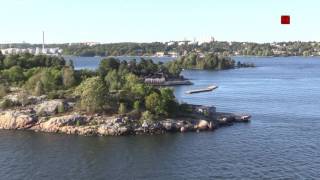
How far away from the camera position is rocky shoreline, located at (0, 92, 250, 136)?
47.3 m

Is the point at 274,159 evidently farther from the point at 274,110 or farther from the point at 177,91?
the point at 177,91

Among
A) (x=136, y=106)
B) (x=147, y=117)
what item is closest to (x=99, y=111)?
(x=136, y=106)

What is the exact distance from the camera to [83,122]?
48531 millimetres

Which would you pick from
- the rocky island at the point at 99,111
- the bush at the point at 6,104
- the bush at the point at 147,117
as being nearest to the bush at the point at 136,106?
the rocky island at the point at 99,111

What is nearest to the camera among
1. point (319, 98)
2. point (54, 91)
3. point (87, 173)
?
point (87, 173)

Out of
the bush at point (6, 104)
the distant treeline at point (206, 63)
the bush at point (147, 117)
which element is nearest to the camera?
the bush at point (147, 117)

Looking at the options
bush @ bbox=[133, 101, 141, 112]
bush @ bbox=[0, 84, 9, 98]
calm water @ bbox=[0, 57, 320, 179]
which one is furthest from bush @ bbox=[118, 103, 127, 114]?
bush @ bbox=[0, 84, 9, 98]

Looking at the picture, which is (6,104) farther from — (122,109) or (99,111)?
(122,109)

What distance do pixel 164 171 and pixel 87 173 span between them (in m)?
4.90

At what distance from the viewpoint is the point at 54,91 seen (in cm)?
5712

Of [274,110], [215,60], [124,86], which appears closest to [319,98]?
[274,110]

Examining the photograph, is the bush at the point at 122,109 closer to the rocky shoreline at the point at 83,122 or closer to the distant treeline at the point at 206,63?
the rocky shoreline at the point at 83,122

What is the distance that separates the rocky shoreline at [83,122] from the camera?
155ft

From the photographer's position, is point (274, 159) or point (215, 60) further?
point (215, 60)
